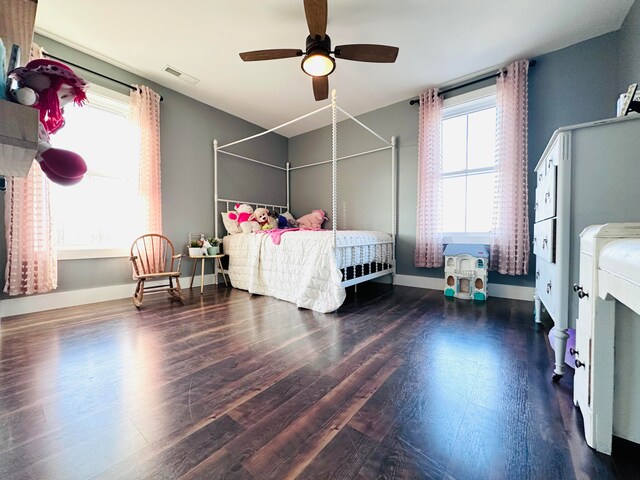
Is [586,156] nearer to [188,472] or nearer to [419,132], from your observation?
[188,472]

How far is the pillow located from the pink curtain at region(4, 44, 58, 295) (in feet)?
5.44

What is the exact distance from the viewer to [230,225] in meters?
3.47

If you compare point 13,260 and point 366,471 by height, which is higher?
point 13,260

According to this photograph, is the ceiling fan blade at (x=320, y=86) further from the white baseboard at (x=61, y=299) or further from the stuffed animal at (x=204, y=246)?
the white baseboard at (x=61, y=299)

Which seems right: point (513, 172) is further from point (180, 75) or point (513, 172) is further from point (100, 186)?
point (100, 186)

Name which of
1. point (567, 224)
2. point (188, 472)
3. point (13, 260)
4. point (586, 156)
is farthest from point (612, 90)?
point (13, 260)

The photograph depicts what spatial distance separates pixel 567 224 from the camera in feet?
3.79

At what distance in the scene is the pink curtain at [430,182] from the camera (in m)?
2.95

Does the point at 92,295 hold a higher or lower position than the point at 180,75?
lower

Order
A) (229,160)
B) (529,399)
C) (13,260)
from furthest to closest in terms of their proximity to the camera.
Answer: (229,160) → (13,260) → (529,399)

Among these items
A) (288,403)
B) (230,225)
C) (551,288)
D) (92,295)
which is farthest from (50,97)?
(230,225)

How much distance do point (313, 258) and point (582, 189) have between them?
1774 mm

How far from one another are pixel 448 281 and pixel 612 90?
212 cm

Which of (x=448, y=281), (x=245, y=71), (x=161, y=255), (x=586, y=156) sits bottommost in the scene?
(x=448, y=281)
